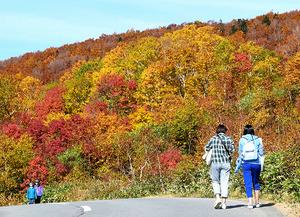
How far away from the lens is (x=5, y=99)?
84.1m

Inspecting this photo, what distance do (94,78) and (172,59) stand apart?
973 inches

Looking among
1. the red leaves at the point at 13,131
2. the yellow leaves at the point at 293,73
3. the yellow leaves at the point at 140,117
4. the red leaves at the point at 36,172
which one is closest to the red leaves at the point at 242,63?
the yellow leaves at the point at 293,73

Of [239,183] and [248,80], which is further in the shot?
[248,80]

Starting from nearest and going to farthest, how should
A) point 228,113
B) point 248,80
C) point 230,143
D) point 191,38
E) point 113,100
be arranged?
point 230,143, point 228,113, point 248,80, point 113,100, point 191,38

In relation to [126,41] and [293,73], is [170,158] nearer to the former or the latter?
[293,73]

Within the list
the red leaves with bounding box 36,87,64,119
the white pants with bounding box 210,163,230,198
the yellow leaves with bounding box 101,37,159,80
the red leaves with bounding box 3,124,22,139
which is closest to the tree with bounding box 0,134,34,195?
the red leaves with bounding box 3,124,22,139

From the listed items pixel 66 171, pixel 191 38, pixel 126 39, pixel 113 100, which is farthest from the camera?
pixel 126 39

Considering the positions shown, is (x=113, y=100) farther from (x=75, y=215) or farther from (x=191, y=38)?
(x=75, y=215)

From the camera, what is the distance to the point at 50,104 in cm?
9344

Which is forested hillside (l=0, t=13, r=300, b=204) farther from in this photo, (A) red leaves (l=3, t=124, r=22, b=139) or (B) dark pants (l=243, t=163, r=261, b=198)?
(B) dark pants (l=243, t=163, r=261, b=198)

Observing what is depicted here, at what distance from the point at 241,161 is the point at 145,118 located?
61.4m

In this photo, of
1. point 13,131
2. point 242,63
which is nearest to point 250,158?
point 13,131

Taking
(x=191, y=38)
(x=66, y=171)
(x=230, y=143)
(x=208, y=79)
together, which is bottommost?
(x=66, y=171)

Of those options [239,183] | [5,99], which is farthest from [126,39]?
[239,183]
